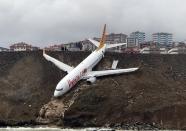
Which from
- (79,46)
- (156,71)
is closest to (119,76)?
(156,71)

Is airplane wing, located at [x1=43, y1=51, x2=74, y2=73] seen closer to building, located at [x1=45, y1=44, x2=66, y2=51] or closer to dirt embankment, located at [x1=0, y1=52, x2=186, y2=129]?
dirt embankment, located at [x1=0, y1=52, x2=186, y2=129]

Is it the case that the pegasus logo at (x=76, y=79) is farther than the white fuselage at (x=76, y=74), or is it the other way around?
the pegasus logo at (x=76, y=79)

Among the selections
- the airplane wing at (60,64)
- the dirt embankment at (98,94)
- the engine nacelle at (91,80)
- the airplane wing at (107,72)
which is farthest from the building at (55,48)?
the engine nacelle at (91,80)

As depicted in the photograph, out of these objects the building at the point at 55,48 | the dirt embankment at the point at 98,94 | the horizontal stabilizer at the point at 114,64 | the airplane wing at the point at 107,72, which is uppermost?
the building at the point at 55,48

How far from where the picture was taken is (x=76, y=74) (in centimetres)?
11888

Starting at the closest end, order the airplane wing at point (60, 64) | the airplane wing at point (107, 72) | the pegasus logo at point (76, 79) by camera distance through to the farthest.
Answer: the pegasus logo at point (76, 79) < the airplane wing at point (107, 72) < the airplane wing at point (60, 64)

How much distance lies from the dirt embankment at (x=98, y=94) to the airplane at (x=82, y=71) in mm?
1551

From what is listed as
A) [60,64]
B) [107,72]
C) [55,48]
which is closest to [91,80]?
[107,72]

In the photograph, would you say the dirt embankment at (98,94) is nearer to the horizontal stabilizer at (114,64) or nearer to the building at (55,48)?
the horizontal stabilizer at (114,64)

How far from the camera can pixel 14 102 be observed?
120062 millimetres

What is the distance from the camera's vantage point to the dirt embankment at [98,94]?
108812mm

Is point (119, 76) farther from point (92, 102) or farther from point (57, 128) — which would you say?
point (57, 128)

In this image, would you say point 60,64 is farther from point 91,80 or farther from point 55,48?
point 55,48

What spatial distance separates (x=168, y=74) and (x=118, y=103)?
26.9 meters
